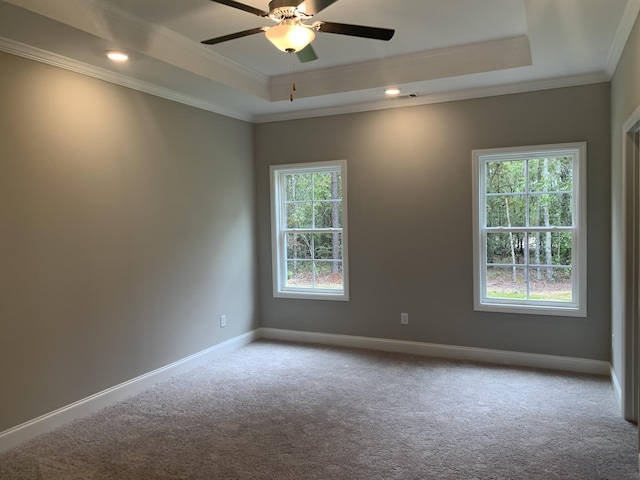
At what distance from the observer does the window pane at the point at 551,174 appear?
4238 millimetres

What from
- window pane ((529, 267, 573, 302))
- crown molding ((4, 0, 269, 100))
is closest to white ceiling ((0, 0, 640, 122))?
crown molding ((4, 0, 269, 100))

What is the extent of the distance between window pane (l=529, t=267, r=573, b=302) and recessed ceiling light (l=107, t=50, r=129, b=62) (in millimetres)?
3824

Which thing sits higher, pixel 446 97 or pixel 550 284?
pixel 446 97

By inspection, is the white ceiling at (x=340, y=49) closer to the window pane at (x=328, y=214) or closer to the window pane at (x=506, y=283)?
the window pane at (x=328, y=214)

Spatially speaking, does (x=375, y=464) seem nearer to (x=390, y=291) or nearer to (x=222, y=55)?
(x=390, y=291)

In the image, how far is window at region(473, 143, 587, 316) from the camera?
420cm

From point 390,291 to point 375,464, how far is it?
7.78 ft

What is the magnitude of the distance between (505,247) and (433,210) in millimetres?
752

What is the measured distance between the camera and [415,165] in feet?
15.5

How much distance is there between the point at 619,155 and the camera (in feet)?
11.5

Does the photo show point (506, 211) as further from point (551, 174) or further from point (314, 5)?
point (314, 5)

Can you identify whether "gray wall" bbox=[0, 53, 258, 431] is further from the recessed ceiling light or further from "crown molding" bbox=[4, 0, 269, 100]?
"crown molding" bbox=[4, 0, 269, 100]

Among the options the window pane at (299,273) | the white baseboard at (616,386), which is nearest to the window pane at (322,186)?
the window pane at (299,273)

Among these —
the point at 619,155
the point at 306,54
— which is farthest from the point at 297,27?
the point at 619,155
